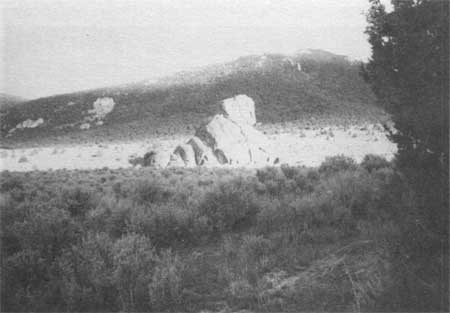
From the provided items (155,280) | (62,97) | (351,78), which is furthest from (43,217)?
(62,97)

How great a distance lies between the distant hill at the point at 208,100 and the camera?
43375 mm

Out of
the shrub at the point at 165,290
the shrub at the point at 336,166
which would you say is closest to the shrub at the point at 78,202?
the shrub at the point at 165,290

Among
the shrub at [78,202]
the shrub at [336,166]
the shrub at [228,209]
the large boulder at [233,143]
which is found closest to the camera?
the shrub at [228,209]

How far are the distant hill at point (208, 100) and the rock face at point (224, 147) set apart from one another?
2019cm

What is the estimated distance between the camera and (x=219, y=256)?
5219 millimetres

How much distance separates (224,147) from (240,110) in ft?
20.4

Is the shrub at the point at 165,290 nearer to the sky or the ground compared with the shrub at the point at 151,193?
nearer to the sky

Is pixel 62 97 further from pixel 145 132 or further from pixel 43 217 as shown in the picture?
pixel 43 217

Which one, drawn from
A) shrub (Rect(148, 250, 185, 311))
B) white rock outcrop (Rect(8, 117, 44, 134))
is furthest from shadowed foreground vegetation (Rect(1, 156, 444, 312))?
white rock outcrop (Rect(8, 117, 44, 134))

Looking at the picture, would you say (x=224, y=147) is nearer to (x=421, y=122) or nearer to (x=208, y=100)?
(x=421, y=122)

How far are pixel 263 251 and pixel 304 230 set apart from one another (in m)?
1.02

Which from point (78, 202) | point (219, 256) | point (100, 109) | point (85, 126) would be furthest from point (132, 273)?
point (100, 109)

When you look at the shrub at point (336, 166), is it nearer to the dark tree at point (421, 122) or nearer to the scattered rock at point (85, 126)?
the dark tree at point (421, 122)

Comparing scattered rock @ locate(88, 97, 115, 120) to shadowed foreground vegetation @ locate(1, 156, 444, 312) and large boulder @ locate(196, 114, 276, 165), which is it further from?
shadowed foreground vegetation @ locate(1, 156, 444, 312)
